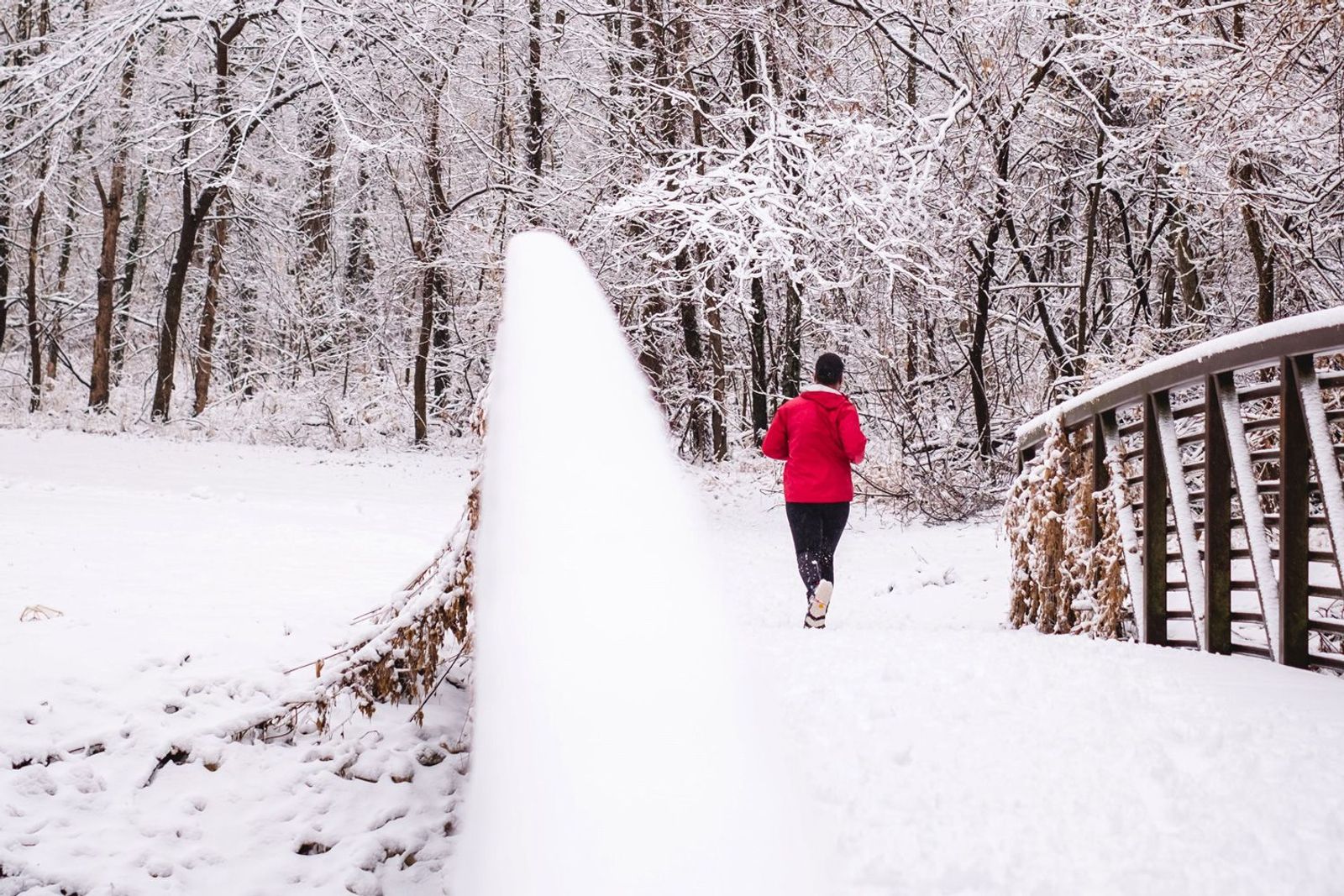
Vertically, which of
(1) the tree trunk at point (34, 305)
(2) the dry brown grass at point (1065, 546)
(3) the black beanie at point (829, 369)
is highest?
(1) the tree trunk at point (34, 305)

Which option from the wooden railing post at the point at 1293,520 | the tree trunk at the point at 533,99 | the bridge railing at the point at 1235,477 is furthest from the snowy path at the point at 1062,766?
the tree trunk at the point at 533,99

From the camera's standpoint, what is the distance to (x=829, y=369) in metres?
7.04

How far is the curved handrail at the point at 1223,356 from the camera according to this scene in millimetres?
3662

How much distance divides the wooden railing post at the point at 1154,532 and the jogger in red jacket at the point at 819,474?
2.08 metres

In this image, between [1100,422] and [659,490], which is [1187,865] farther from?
[1100,422]

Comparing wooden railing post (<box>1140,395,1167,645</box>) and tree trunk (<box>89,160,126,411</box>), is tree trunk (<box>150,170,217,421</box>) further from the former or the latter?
wooden railing post (<box>1140,395,1167,645</box>)

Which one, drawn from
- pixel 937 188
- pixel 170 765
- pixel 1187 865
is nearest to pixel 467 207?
pixel 937 188

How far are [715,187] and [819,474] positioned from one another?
20.4ft

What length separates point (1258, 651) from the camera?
4465mm

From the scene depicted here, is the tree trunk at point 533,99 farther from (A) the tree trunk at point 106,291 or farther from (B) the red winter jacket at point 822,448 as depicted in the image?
(B) the red winter jacket at point 822,448

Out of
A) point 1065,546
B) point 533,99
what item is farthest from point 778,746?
point 533,99

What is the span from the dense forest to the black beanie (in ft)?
11.2

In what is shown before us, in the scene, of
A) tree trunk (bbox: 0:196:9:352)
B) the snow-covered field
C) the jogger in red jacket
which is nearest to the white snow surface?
the snow-covered field

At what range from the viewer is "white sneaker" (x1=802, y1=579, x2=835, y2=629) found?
679cm
